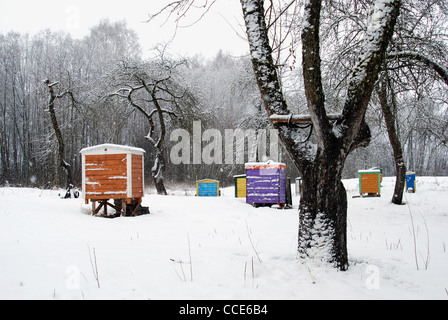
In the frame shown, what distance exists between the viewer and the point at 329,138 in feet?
9.98

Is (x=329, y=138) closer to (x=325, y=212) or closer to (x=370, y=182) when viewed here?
(x=325, y=212)

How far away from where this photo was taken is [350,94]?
9.95 feet

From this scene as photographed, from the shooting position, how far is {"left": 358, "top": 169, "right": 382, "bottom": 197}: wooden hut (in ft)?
43.1

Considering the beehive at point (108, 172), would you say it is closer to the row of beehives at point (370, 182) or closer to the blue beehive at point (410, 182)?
the row of beehives at point (370, 182)

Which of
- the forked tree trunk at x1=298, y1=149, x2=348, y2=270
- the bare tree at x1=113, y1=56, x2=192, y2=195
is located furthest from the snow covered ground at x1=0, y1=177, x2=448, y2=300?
the bare tree at x1=113, y1=56, x2=192, y2=195

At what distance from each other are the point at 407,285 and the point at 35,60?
25.6 meters

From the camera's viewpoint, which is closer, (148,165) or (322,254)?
(322,254)

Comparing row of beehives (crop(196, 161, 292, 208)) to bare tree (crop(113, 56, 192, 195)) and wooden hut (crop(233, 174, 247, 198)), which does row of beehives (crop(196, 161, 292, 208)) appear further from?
bare tree (crop(113, 56, 192, 195))

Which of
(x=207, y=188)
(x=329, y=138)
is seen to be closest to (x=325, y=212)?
(x=329, y=138)

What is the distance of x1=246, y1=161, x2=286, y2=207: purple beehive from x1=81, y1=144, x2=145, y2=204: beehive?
438 centimetres

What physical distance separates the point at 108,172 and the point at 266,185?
5243 mm

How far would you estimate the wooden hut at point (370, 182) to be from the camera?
13.1m
